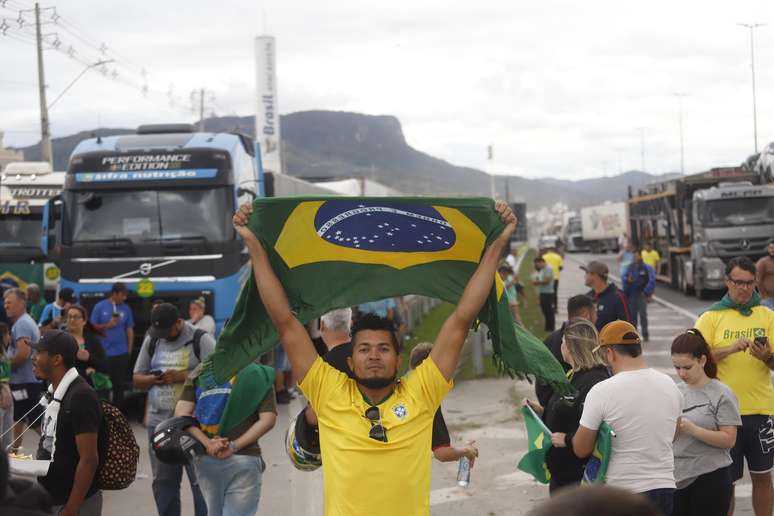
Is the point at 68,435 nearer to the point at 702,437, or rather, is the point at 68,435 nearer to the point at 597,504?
the point at 702,437

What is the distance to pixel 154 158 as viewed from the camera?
49.1ft

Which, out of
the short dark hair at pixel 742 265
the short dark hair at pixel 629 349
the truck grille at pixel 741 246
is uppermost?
the short dark hair at pixel 742 265

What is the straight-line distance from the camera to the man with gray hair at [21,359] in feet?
34.1

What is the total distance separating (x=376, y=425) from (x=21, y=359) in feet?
23.0

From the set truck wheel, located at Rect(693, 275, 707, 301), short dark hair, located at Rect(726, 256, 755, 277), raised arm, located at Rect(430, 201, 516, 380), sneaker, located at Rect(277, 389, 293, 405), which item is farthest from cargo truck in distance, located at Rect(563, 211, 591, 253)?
raised arm, located at Rect(430, 201, 516, 380)

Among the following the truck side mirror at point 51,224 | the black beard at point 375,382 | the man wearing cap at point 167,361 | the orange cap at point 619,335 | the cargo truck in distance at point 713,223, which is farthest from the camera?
the cargo truck in distance at point 713,223

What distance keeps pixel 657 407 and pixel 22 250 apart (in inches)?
648

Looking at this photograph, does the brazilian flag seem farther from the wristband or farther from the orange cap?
the wristband

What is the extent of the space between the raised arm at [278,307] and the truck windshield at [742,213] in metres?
25.7

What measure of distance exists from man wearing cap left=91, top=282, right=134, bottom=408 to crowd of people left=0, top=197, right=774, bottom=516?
3.71m

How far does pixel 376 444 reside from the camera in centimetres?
429

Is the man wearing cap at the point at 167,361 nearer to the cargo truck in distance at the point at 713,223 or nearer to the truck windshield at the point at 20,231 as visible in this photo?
the truck windshield at the point at 20,231

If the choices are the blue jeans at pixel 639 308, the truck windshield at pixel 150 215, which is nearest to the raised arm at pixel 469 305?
the truck windshield at pixel 150 215

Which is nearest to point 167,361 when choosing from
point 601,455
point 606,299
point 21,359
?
point 21,359
